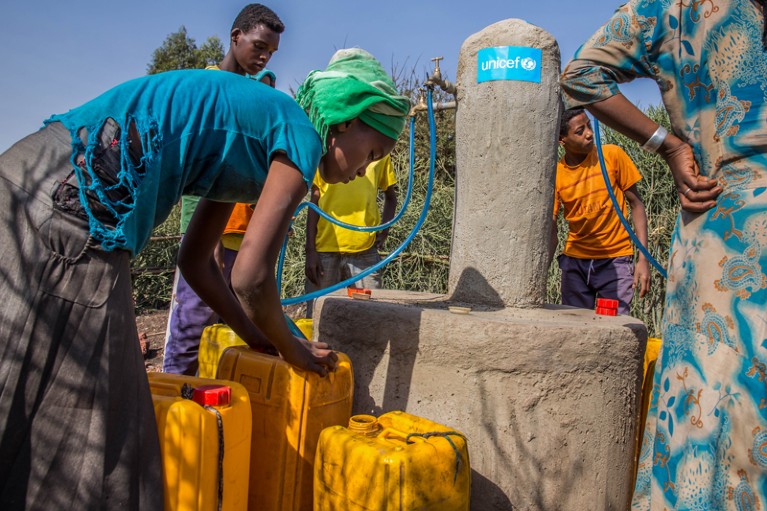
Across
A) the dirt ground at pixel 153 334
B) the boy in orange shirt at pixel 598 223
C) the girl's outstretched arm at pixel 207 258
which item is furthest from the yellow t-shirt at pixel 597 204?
the dirt ground at pixel 153 334

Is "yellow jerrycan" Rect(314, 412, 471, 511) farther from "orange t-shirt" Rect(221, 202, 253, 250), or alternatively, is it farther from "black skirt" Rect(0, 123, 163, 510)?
"orange t-shirt" Rect(221, 202, 253, 250)

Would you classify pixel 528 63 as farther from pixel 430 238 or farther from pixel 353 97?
pixel 430 238

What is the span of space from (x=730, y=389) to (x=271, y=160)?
1.19 meters

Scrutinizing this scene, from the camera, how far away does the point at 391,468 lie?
1.84 metres

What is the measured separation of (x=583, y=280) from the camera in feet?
14.1

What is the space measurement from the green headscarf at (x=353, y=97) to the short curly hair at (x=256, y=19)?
191 cm

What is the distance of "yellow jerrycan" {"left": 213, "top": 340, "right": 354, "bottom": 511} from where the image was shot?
2094 mm

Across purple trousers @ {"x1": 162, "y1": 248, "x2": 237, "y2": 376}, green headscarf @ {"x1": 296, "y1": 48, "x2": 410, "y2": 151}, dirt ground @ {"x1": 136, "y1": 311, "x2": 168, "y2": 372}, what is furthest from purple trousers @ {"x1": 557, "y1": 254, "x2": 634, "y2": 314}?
dirt ground @ {"x1": 136, "y1": 311, "x2": 168, "y2": 372}

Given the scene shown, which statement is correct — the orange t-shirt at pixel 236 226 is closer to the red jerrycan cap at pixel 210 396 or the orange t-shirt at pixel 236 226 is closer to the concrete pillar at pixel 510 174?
the concrete pillar at pixel 510 174

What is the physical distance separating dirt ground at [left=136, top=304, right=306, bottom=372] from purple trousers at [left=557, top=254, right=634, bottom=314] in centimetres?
285

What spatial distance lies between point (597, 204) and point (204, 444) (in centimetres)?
315

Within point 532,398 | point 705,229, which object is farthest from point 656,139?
point 532,398

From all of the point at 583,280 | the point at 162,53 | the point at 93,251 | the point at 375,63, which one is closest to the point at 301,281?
the point at 583,280

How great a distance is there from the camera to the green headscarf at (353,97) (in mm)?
1835
